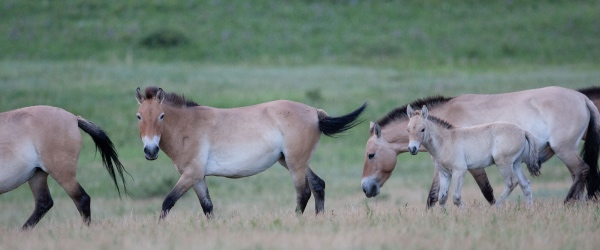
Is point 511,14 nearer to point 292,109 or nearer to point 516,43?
point 516,43

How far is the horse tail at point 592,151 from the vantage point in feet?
36.0

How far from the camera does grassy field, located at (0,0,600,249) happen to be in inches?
308

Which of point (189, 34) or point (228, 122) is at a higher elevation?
point (228, 122)

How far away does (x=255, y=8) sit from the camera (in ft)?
140

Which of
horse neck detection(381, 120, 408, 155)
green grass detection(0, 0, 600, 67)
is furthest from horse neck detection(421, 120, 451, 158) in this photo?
green grass detection(0, 0, 600, 67)

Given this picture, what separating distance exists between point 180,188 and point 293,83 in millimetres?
17657

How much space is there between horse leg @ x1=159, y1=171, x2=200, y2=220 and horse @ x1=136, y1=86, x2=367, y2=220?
0.04 feet

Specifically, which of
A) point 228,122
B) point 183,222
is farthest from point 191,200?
point 183,222

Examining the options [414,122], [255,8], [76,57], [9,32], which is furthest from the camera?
[255,8]

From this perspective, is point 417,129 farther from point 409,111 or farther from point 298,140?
point 298,140

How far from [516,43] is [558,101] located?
27.4m

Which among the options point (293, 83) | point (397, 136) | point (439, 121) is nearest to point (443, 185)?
point (439, 121)

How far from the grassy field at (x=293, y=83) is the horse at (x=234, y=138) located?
616 millimetres

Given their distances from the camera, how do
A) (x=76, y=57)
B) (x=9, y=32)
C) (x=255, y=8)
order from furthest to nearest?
(x=255, y=8)
(x=9, y=32)
(x=76, y=57)
